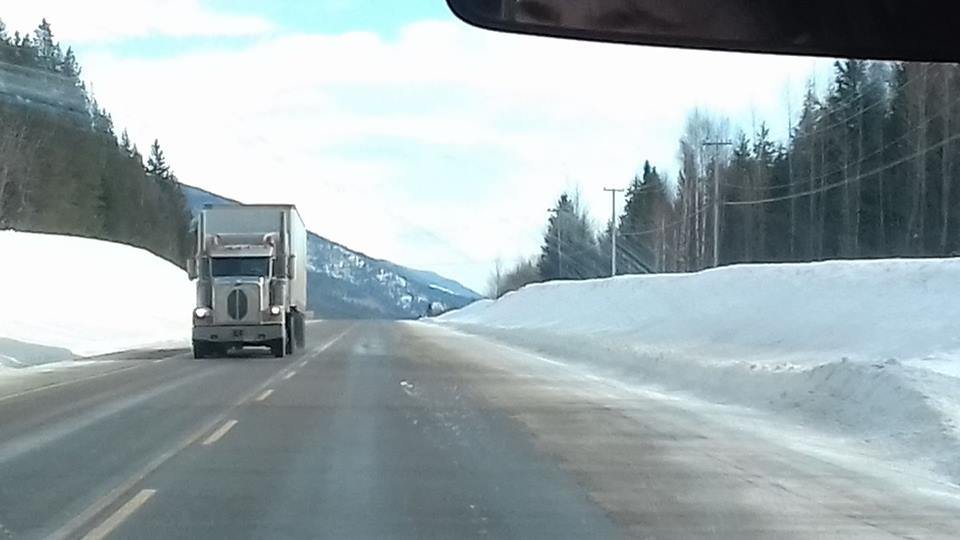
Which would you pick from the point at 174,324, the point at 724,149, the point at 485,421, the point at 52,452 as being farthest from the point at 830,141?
the point at 52,452

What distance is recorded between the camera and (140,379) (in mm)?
27922

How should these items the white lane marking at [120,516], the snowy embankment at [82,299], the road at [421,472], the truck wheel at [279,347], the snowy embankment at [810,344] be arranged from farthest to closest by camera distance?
the snowy embankment at [82,299], the truck wheel at [279,347], the snowy embankment at [810,344], the road at [421,472], the white lane marking at [120,516]

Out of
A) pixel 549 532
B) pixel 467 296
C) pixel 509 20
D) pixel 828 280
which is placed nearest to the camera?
pixel 509 20

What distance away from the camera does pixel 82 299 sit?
7138 centimetres

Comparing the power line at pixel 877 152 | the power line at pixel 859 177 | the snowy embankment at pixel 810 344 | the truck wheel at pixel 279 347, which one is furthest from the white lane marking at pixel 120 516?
the power line at pixel 859 177

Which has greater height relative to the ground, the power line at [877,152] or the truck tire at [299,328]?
the power line at [877,152]

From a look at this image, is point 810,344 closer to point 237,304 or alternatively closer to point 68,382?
point 68,382

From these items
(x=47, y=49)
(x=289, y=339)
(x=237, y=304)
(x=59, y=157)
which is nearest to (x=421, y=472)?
(x=237, y=304)

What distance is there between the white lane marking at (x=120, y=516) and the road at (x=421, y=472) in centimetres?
2

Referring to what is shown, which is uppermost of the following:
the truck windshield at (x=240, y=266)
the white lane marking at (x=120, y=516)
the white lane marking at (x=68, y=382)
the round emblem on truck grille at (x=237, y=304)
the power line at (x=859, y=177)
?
the power line at (x=859, y=177)

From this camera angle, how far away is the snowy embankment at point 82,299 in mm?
48281

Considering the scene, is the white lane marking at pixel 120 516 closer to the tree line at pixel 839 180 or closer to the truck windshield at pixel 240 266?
the truck windshield at pixel 240 266

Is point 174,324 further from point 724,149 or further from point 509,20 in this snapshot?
point 509,20

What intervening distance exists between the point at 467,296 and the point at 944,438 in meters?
171
